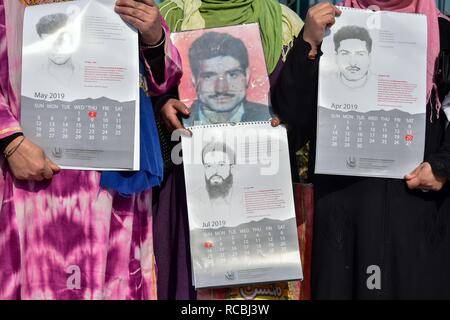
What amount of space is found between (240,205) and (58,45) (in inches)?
26.9

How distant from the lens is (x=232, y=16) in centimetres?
229

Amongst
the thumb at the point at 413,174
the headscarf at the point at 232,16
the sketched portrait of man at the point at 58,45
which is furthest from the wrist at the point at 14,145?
the thumb at the point at 413,174

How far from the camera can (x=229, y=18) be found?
228cm

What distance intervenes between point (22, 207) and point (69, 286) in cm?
26

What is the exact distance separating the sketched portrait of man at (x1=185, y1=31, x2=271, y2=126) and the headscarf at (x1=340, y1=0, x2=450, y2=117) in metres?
0.43

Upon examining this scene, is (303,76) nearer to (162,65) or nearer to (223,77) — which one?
(223,77)

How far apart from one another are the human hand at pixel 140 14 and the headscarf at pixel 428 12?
0.67 metres

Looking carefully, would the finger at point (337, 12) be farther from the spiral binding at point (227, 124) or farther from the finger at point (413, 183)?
the finger at point (413, 183)

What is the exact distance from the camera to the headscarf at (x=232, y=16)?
89.1 inches

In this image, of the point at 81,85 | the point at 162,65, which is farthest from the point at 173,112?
the point at 81,85

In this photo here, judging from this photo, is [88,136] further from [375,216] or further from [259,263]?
[375,216]

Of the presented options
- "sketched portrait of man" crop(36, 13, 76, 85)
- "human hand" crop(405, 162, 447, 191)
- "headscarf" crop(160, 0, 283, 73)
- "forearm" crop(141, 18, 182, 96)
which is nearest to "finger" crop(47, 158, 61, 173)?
"sketched portrait of man" crop(36, 13, 76, 85)

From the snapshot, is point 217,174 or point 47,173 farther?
point 217,174
